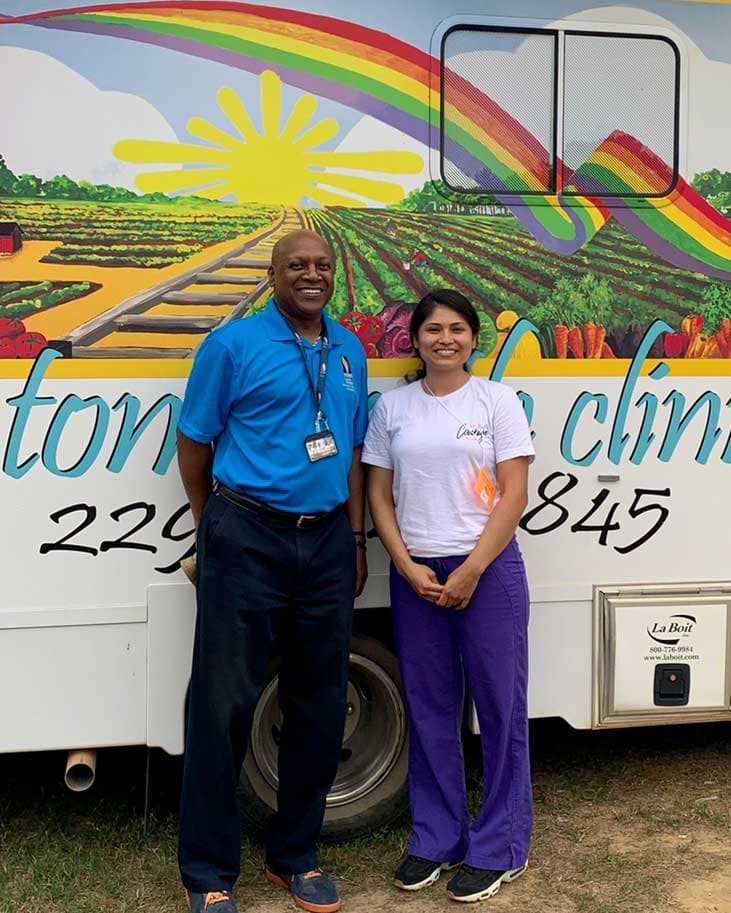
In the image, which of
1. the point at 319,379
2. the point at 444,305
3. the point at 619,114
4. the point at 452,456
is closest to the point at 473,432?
the point at 452,456

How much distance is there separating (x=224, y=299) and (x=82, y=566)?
0.99 m

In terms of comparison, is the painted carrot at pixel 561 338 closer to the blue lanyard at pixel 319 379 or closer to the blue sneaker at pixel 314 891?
the blue lanyard at pixel 319 379

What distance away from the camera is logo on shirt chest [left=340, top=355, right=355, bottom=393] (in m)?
3.45

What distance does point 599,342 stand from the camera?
3.88 m

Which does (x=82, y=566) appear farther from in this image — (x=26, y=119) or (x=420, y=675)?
(x=26, y=119)

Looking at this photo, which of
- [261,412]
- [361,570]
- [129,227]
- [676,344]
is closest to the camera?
[261,412]

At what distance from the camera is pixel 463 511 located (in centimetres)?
352

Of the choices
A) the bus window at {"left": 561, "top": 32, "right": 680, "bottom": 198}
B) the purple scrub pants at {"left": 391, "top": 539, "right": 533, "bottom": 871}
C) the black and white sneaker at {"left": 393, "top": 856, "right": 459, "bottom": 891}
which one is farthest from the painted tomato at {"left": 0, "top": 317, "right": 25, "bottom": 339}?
the black and white sneaker at {"left": 393, "top": 856, "right": 459, "bottom": 891}

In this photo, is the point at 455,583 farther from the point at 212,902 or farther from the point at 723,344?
the point at 723,344

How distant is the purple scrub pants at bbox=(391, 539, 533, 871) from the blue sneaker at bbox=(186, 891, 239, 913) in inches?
25.7

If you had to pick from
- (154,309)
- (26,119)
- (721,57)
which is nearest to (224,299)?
(154,309)

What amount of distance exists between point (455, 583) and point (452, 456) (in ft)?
→ 1.31

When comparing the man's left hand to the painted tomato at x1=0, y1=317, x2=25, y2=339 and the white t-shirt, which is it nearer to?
the white t-shirt

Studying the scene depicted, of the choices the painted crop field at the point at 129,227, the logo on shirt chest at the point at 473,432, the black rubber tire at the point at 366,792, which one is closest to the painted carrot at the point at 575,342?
the logo on shirt chest at the point at 473,432
